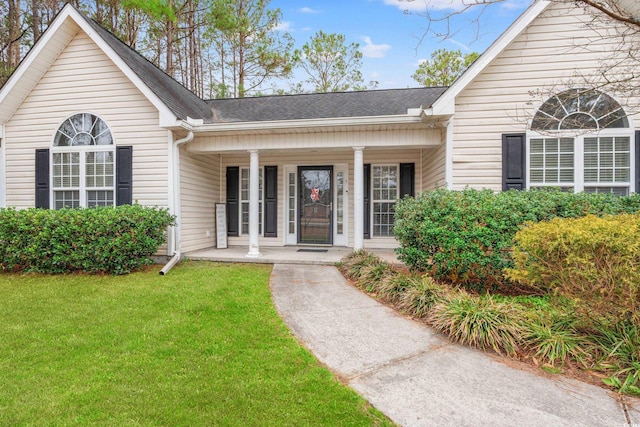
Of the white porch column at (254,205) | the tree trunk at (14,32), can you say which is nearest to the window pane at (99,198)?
the white porch column at (254,205)

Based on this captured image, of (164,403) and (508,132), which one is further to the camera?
(508,132)

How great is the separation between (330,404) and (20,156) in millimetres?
8831

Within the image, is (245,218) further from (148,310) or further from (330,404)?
(330,404)

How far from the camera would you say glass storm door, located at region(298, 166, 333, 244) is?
8.29 meters

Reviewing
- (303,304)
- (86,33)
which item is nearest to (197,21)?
(86,33)

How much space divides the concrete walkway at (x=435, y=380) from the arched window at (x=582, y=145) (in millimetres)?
4091

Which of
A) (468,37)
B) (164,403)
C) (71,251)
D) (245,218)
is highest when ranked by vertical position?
(468,37)

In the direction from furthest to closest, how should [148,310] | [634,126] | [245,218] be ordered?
[245,218] → [634,126] → [148,310]

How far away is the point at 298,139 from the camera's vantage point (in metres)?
6.64

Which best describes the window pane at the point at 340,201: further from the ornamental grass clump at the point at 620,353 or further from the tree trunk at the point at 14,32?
the tree trunk at the point at 14,32

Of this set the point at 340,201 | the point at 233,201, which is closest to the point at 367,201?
the point at 340,201

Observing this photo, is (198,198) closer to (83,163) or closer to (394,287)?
(83,163)

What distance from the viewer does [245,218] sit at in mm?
8586

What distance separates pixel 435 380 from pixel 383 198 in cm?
590
